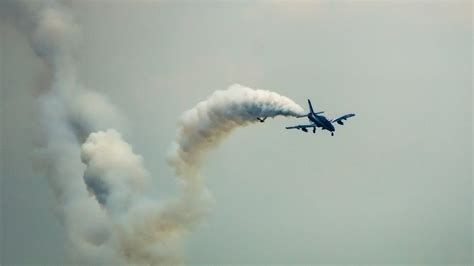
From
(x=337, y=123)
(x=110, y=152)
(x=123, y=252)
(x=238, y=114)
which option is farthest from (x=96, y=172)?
(x=337, y=123)

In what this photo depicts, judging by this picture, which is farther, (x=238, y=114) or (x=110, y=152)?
(x=110, y=152)

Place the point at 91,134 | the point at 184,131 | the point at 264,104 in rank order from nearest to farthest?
1. the point at 264,104
2. the point at 184,131
3. the point at 91,134

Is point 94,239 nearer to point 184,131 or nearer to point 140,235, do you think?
point 140,235

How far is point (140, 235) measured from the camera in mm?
123375

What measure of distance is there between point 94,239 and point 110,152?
39.6ft

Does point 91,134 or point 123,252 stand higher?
point 91,134

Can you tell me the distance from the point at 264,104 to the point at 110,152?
24.7 m

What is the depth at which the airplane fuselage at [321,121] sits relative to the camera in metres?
112

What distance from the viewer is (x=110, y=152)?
124250 mm

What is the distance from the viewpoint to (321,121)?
11188 cm

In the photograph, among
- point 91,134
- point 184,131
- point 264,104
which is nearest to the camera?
point 264,104

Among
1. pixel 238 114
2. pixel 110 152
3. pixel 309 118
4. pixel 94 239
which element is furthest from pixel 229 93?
pixel 94 239

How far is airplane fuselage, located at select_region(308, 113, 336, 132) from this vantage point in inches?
4400

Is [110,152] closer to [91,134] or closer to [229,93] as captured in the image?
[91,134]
